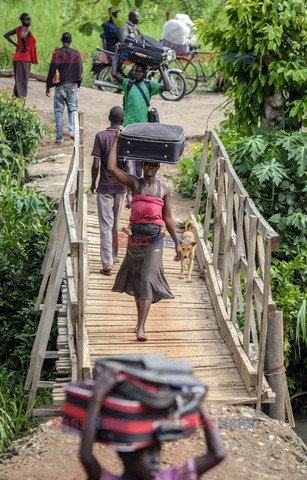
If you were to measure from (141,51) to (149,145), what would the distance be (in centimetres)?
250

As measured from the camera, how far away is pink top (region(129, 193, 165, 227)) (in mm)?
6273

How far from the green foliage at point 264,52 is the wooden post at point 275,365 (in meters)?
4.19

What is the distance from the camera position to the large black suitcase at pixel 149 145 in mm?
6430

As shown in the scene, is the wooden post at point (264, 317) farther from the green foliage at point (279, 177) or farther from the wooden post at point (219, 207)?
the green foliage at point (279, 177)

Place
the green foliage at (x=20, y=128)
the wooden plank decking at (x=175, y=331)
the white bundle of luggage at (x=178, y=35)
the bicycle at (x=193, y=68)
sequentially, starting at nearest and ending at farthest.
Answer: the wooden plank decking at (x=175, y=331) < the green foliage at (x=20, y=128) < the white bundle of luggage at (x=178, y=35) < the bicycle at (x=193, y=68)

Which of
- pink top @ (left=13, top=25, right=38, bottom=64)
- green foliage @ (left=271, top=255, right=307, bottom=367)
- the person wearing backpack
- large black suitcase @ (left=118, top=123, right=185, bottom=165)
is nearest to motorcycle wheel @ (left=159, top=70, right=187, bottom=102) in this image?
pink top @ (left=13, top=25, right=38, bottom=64)

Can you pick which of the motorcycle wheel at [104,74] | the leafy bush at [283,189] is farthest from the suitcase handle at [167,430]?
the motorcycle wheel at [104,74]

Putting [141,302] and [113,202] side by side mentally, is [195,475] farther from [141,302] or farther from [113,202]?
[113,202]

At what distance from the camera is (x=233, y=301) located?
6766 millimetres

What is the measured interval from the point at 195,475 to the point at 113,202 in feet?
14.8

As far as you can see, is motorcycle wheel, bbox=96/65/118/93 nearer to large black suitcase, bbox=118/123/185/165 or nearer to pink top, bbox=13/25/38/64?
pink top, bbox=13/25/38/64

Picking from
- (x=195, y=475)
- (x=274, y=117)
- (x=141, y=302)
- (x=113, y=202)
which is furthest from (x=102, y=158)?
(x=195, y=475)

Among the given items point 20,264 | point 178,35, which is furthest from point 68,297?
point 178,35

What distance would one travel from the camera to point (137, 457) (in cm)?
298
